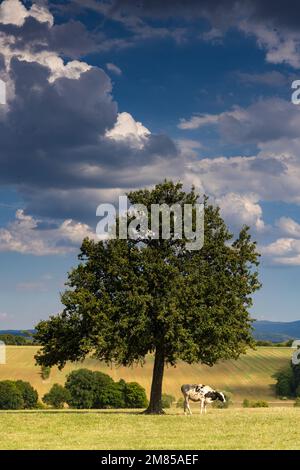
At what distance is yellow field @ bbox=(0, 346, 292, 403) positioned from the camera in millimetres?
169137

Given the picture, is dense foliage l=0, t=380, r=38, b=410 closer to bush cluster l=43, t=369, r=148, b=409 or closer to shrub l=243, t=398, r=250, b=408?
bush cluster l=43, t=369, r=148, b=409

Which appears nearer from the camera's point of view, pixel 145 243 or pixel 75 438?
pixel 75 438

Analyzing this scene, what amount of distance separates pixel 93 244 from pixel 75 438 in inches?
969

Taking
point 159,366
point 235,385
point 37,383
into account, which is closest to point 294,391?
point 235,385

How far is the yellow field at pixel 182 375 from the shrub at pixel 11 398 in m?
11.2

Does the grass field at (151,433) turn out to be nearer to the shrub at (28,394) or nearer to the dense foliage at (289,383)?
the shrub at (28,394)

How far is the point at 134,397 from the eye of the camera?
476 feet

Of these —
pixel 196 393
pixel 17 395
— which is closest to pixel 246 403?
pixel 17 395

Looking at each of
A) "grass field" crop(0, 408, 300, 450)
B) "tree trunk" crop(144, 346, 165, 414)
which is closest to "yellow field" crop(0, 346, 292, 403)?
"tree trunk" crop(144, 346, 165, 414)

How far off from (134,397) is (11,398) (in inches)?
1128

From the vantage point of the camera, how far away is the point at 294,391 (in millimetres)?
177750

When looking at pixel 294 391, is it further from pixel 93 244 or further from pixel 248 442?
pixel 248 442

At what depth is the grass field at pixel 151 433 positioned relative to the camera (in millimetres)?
30031

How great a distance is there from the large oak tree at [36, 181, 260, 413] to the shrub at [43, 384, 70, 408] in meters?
108
